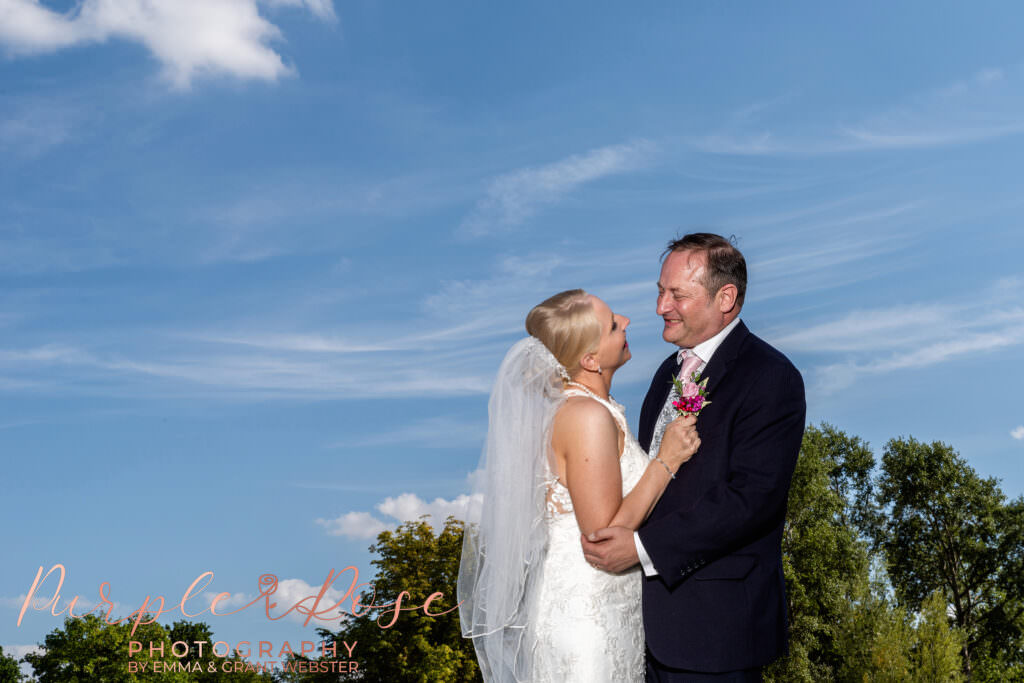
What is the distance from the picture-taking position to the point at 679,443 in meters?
6.22

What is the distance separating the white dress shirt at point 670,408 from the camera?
612 centimetres

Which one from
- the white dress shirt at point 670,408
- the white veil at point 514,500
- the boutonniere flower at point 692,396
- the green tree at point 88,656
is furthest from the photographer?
the green tree at point 88,656

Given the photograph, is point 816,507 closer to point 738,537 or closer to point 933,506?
point 933,506

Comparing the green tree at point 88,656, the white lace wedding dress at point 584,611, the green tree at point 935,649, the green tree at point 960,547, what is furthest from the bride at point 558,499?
the green tree at point 88,656

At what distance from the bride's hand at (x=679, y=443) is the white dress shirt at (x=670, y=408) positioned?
35 centimetres

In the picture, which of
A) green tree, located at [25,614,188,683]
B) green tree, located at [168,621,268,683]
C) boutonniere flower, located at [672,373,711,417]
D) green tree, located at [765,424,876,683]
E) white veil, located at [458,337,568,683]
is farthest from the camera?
green tree, located at [168,621,268,683]

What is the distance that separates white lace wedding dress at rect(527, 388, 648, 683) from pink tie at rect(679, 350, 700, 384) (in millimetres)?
545

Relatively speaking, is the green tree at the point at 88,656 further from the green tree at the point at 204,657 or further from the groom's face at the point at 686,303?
the groom's face at the point at 686,303

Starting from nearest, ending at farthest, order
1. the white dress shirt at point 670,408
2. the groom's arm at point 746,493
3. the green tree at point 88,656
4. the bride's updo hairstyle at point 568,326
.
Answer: the groom's arm at point 746,493, the white dress shirt at point 670,408, the bride's updo hairstyle at point 568,326, the green tree at point 88,656

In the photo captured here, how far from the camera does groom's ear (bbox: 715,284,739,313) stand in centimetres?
664

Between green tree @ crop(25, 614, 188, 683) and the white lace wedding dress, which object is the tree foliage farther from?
the white lace wedding dress

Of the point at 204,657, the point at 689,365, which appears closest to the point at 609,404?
the point at 689,365

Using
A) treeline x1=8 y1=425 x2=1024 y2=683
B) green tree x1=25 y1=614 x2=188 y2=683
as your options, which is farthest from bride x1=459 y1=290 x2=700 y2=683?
green tree x1=25 y1=614 x2=188 y2=683

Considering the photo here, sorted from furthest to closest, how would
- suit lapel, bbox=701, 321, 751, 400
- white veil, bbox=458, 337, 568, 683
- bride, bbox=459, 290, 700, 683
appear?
white veil, bbox=458, 337, 568, 683 → bride, bbox=459, 290, 700, 683 → suit lapel, bbox=701, 321, 751, 400
